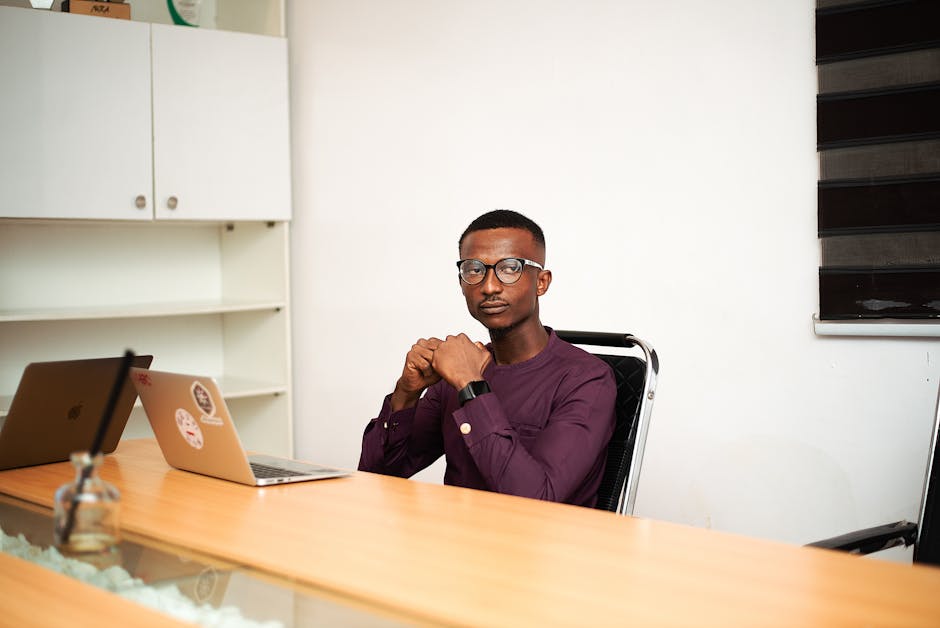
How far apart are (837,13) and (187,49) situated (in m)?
2.36

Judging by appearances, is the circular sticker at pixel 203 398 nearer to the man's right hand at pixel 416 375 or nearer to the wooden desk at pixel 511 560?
the wooden desk at pixel 511 560

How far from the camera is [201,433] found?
2045 millimetres

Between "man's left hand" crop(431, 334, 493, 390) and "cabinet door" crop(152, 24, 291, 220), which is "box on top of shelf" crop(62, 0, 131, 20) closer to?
"cabinet door" crop(152, 24, 291, 220)

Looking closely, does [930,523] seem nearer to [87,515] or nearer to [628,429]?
[628,429]

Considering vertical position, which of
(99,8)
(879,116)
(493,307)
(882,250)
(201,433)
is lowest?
(201,433)

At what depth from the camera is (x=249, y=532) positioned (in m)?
1.63

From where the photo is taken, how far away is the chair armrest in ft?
5.86

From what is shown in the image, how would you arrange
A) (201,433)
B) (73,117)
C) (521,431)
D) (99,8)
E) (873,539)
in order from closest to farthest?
(873,539) < (201,433) < (521,431) < (73,117) < (99,8)

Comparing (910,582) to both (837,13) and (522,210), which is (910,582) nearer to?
(837,13)

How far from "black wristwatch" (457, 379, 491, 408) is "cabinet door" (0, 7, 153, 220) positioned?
209 cm

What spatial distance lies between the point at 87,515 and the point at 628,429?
3.96 ft

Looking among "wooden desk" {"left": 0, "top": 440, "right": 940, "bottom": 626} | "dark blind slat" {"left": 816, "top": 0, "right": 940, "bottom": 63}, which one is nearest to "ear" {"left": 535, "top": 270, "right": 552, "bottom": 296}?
"wooden desk" {"left": 0, "top": 440, "right": 940, "bottom": 626}

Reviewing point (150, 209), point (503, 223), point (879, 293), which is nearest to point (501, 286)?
point (503, 223)

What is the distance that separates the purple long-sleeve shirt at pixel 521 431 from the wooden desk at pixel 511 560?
6.0 inches
